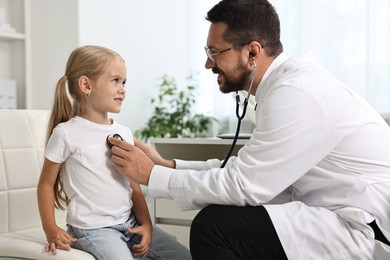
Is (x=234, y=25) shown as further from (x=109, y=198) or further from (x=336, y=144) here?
(x=109, y=198)

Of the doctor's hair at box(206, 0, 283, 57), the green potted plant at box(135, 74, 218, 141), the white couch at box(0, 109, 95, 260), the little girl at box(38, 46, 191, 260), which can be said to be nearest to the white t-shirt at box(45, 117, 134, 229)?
the little girl at box(38, 46, 191, 260)

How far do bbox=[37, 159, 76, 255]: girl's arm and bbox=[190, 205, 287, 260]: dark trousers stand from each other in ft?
1.05

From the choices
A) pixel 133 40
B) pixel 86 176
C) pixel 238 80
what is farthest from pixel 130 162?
pixel 133 40

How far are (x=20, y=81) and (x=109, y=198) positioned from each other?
1991 mm

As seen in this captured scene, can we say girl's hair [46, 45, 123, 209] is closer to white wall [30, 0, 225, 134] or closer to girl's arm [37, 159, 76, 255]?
girl's arm [37, 159, 76, 255]

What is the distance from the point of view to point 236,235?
4.60ft

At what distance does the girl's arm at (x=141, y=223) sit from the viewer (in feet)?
4.78

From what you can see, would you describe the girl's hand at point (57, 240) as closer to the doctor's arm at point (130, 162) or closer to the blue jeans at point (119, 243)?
the blue jeans at point (119, 243)

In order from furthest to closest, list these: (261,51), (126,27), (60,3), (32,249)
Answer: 1. (126,27)
2. (60,3)
3. (261,51)
4. (32,249)

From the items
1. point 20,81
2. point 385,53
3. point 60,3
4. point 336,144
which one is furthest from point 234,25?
point 20,81

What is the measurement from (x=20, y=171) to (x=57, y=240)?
1.60ft

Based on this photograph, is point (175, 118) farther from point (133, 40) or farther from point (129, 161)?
point (129, 161)

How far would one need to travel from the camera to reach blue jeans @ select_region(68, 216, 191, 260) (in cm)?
137

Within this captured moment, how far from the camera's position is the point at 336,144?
4.67 feet
